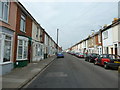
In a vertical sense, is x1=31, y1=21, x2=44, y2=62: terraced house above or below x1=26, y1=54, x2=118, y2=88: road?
above

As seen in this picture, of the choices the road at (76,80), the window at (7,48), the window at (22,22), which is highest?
the window at (22,22)

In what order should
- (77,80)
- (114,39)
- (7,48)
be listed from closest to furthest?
(77,80)
(7,48)
(114,39)

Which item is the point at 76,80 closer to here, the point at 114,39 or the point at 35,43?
the point at 35,43

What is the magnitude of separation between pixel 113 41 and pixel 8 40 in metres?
17.2

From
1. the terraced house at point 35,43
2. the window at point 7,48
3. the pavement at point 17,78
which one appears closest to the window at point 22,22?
the window at point 7,48

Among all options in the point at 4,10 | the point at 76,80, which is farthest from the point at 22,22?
the point at 76,80

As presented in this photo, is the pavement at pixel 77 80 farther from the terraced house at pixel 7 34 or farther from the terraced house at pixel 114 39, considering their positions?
the terraced house at pixel 114 39

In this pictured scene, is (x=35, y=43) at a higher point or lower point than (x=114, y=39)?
lower

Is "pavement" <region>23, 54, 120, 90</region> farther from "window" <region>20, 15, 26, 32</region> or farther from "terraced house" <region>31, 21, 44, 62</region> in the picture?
"terraced house" <region>31, 21, 44, 62</region>

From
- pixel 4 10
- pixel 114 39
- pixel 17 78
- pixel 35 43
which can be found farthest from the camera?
pixel 114 39

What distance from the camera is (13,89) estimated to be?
471 centimetres

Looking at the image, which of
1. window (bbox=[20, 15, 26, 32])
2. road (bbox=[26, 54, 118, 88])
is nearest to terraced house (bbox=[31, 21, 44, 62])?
window (bbox=[20, 15, 26, 32])

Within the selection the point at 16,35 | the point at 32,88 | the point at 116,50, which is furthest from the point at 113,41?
the point at 32,88

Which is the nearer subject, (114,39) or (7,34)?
(7,34)
